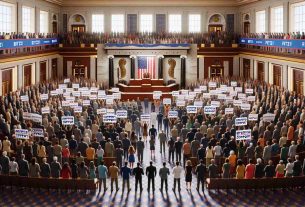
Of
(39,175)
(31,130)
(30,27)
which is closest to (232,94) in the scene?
(31,130)

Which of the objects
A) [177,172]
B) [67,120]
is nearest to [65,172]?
[177,172]

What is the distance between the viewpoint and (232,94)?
119ft

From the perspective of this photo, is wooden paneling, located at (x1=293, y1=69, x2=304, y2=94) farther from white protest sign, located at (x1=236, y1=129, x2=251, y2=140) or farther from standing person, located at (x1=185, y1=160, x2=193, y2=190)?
standing person, located at (x1=185, y1=160, x2=193, y2=190)

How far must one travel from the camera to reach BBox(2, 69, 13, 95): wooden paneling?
3959 centimetres

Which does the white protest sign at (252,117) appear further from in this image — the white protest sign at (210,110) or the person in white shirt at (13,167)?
the person in white shirt at (13,167)

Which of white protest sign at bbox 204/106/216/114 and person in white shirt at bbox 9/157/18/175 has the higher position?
white protest sign at bbox 204/106/216/114

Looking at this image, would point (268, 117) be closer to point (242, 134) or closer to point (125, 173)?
point (242, 134)

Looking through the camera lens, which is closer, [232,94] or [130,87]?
[232,94]

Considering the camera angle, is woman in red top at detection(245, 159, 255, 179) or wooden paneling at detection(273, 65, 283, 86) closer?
woman in red top at detection(245, 159, 255, 179)

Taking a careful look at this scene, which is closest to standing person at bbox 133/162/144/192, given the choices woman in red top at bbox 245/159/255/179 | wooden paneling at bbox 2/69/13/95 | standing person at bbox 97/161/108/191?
standing person at bbox 97/161/108/191

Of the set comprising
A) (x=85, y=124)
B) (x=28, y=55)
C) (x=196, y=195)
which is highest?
(x=28, y=55)

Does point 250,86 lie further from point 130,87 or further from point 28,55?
point 28,55

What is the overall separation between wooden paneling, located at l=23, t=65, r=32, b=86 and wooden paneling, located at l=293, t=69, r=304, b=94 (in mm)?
23228

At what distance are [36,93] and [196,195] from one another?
21.5 meters
